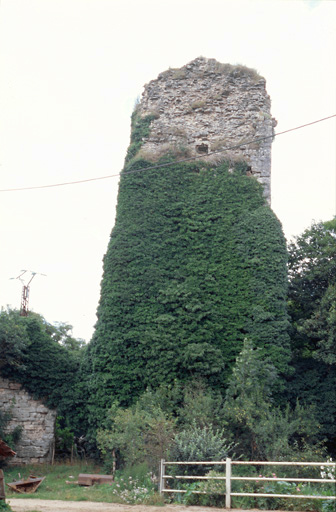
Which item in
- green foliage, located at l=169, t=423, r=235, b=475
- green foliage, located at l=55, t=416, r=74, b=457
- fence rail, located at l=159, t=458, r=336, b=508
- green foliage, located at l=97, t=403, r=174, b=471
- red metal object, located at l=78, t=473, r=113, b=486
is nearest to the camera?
fence rail, located at l=159, t=458, r=336, b=508

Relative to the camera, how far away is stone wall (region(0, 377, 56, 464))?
55.8 ft

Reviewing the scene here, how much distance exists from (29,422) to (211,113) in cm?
1372

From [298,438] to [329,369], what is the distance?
2.98m

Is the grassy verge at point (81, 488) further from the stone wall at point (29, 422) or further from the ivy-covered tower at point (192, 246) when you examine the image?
Answer: the ivy-covered tower at point (192, 246)

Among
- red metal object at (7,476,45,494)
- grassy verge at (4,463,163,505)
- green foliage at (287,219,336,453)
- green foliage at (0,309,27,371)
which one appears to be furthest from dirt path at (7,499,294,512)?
green foliage at (287,219,336,453)

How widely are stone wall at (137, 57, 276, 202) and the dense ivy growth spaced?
89cm

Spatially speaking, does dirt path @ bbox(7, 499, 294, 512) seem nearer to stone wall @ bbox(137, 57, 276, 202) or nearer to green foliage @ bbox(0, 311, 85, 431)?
green foliage @ bbox(0, 311, 85, 431)

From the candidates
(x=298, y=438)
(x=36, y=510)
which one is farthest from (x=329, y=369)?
(x=36, y=510)

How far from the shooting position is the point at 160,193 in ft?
63.4

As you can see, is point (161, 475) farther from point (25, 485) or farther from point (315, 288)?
point (315, 288)

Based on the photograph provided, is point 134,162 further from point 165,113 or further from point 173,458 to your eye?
point 173,458

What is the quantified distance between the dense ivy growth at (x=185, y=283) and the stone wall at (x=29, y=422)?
2066mm

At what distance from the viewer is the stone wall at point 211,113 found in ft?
66.3

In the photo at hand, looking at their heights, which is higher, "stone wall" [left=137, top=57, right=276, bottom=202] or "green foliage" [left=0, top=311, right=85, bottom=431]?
"stone wall" [left=137, top=57, right=276, bottom=202]
